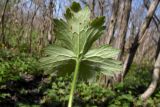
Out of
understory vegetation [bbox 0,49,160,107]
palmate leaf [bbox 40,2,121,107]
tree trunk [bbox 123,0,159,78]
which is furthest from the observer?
tree trunk [bbox 123,0,159,78]

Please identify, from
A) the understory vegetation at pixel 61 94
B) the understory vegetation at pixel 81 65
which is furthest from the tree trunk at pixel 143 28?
A: the understory vegetation at pixel 61 94

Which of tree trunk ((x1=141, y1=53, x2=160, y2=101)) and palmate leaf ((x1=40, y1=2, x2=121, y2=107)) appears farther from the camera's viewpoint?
tree trunk ((x1=141, y1=53, x2=160, y2=101))

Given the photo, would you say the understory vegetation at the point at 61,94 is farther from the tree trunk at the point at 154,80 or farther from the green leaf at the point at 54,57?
the green leaf at the point at 54,57

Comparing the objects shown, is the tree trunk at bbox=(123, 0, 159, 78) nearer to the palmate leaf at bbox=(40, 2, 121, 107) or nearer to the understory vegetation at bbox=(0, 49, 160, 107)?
the understory vegetation at bbox=(0, 49, 160, 107)

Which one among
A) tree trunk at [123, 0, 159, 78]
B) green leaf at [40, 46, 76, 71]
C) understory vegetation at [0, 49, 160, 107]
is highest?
tree trunk at [123, 0, 159, 78]

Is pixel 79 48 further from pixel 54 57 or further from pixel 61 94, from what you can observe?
pixel 61 94

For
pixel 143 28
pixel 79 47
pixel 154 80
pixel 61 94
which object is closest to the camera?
pixel 79 47

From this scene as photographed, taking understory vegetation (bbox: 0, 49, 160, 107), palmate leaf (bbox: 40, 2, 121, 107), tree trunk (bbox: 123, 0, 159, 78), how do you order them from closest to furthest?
palmate leaf (bbox: 40, 2, 121, 107) → understory vegetation (bbox: 0, 49, 160, 107) → tree trunk (bbox: 123, 0, 159, 78)

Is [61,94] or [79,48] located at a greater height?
[79,48]

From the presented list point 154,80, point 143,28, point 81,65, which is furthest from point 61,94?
point 81,65

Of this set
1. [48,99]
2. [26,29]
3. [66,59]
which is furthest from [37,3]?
[66,59]

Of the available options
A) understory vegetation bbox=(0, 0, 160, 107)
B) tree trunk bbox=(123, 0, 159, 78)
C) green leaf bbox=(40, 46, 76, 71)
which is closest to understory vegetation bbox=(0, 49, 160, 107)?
understory vegetation bbox=(0, 0, 160, 107)
